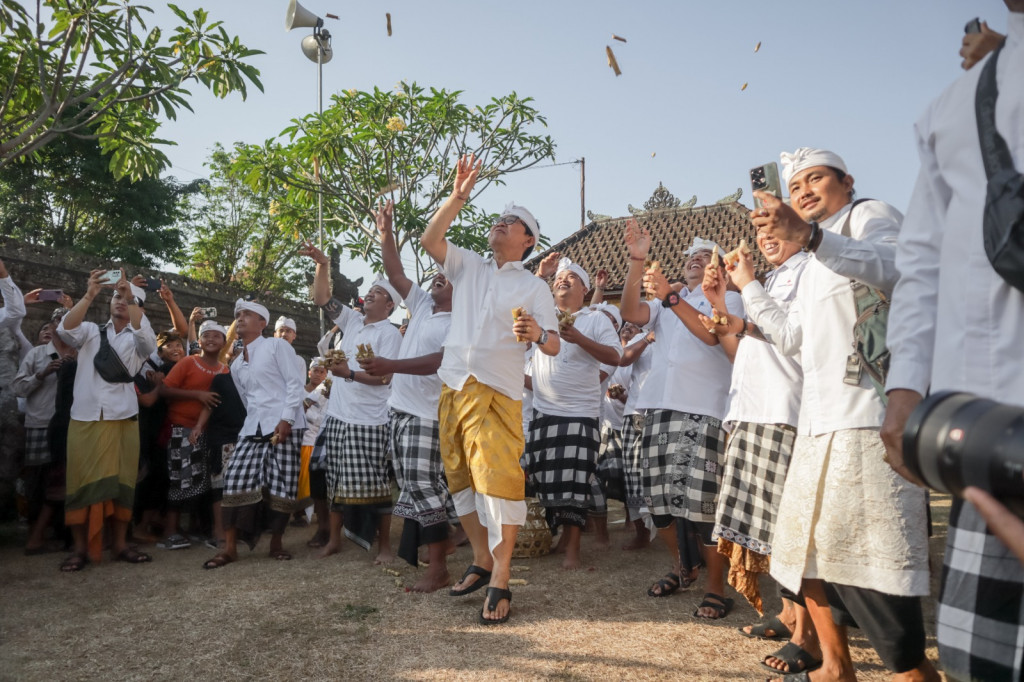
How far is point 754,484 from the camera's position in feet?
11.8

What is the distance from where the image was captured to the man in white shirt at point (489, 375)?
13.6 ft

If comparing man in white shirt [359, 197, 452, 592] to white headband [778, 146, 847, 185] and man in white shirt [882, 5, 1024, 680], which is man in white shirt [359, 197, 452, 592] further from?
man in white shirt [882, 5, 1024, 680]

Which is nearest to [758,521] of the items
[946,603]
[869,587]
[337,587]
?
[869,587]

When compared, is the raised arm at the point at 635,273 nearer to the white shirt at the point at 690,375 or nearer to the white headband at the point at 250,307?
Answer: the white shirt at the point at 690,375

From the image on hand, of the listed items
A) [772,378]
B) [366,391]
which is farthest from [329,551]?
[772,378]

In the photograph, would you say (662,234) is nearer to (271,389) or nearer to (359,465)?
(271,389)

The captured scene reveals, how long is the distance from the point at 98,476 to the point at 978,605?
602 cm

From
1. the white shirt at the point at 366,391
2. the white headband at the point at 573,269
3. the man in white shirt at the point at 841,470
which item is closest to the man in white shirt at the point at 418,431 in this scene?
the white shirt at the point at 366,391

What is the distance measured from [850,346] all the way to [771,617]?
1.80 metres

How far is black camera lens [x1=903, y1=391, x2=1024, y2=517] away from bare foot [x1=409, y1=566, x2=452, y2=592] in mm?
3800

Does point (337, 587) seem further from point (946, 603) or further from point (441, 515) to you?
point (946, 603)

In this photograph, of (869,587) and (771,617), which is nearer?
(869,587)

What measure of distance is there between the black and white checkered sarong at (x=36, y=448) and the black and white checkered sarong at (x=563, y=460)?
13.8ft

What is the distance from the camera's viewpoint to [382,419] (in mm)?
5875
